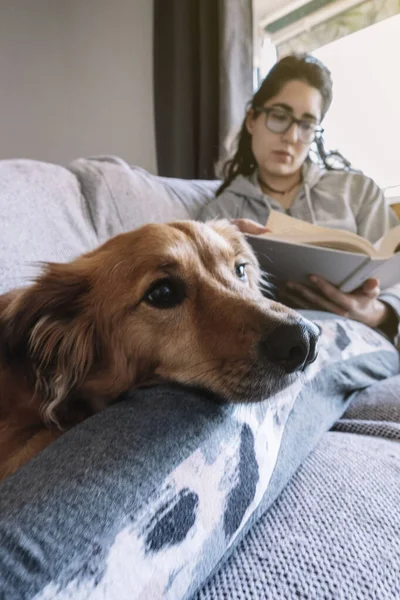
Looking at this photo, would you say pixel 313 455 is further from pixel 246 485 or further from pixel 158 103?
pixel 158 103

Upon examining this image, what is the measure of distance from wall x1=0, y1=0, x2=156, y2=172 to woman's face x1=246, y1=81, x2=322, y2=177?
1.60 metres

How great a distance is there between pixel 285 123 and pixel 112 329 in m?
1.36

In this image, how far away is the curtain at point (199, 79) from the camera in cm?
275

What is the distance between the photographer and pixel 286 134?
6.18 ft

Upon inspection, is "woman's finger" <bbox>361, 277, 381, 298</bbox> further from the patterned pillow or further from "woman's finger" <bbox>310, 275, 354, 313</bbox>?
the patterned pillow

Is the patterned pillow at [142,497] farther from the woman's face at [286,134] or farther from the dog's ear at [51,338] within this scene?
the woman's face at [286,134]

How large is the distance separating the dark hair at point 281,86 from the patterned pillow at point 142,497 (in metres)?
1.49

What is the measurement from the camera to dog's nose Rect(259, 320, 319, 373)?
0.73m

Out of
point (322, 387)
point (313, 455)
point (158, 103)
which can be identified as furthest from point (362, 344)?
point (158, 103)

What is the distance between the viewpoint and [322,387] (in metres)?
1.01

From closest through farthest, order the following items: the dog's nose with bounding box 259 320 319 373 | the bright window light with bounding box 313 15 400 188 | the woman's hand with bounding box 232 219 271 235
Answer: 1. the dog's nose with bounding box 259 320 319 373
2. the woman's hand with bounding box 232 219 271 235
3. the bright window light with bounding box 313 15 400 188

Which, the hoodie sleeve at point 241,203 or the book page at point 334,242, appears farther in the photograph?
the hoodie sleeve at point 241,203

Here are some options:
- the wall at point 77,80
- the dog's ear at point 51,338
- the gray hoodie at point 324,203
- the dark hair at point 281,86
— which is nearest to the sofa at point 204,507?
the dog's ear at point 51,338

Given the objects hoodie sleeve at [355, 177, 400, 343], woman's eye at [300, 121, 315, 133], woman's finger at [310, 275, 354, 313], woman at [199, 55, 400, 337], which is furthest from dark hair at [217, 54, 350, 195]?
woman's finger at [310, 275, 354, 313]
